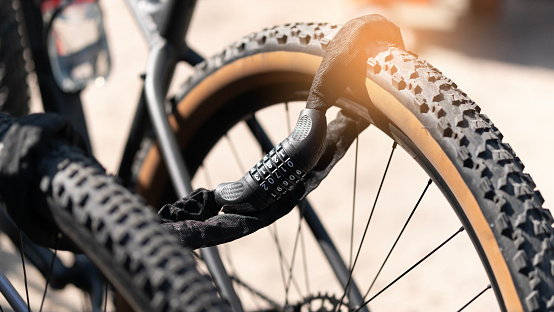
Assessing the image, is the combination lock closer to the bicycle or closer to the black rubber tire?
the bicycle

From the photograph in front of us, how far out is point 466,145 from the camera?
773 mm

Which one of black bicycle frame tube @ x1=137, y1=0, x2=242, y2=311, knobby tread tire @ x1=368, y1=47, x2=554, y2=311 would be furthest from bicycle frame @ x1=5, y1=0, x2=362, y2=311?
knobby tread tire @ x1=368, y1=47, x2=554, y2=311

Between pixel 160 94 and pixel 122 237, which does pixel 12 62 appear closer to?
pixel 160 94

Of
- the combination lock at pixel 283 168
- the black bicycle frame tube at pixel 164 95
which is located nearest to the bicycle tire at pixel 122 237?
the combination lock at pixel 283 168

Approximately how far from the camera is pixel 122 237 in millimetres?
632

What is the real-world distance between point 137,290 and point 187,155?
25.7 inches

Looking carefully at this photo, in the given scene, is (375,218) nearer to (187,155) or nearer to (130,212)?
(187,155)

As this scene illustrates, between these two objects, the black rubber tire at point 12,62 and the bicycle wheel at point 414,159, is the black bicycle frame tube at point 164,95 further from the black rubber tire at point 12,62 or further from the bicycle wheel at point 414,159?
the black rubber tire at point 12,62

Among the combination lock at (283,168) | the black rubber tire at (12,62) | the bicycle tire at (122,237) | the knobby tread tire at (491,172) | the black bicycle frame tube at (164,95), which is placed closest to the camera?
the bicycle tire at (122,237)

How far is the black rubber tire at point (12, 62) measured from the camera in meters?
1.32

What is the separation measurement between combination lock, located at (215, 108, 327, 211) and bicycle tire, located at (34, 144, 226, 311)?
22 centimetres

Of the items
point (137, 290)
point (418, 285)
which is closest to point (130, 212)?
point (137, 290)

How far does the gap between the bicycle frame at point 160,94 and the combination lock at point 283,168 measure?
0.70 ft

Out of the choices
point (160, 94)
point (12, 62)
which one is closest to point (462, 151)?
point (160, 94)
